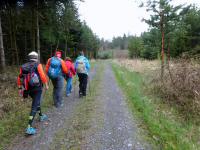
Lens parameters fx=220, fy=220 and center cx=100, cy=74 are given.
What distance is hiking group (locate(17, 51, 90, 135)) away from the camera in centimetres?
550

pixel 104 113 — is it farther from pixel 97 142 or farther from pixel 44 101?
pixel 44 101

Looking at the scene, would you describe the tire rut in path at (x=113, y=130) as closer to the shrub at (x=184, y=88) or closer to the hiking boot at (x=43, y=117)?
the hiking boot at (x=43, y=117)

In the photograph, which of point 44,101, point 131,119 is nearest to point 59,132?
point 131,119

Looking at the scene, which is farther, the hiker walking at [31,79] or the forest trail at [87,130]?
the hiker walking at [31,79]

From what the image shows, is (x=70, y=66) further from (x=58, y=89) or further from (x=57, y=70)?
(x=57, y=70)

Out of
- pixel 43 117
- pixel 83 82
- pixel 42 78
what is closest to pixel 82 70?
pixel 83 82

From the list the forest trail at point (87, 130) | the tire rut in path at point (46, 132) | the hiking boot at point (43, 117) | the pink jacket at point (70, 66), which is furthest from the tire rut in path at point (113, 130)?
the pink jacket at point (70, 66)

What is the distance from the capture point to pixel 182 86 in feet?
28.2

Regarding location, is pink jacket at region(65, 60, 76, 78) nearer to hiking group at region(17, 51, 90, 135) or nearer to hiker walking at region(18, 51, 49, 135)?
hiking group at region(17, 51, 90, 135)

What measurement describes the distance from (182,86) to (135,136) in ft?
14.1

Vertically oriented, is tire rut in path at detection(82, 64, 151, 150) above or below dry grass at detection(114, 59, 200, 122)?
below

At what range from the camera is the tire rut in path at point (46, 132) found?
4.70 metres

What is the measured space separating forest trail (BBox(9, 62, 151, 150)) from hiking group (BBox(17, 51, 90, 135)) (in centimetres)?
40

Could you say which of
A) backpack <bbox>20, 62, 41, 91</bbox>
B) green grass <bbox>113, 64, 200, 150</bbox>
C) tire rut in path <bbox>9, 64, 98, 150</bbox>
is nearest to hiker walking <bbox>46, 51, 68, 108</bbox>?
tire rut in path <bbox>9, 64, 98, 150</bbox>
